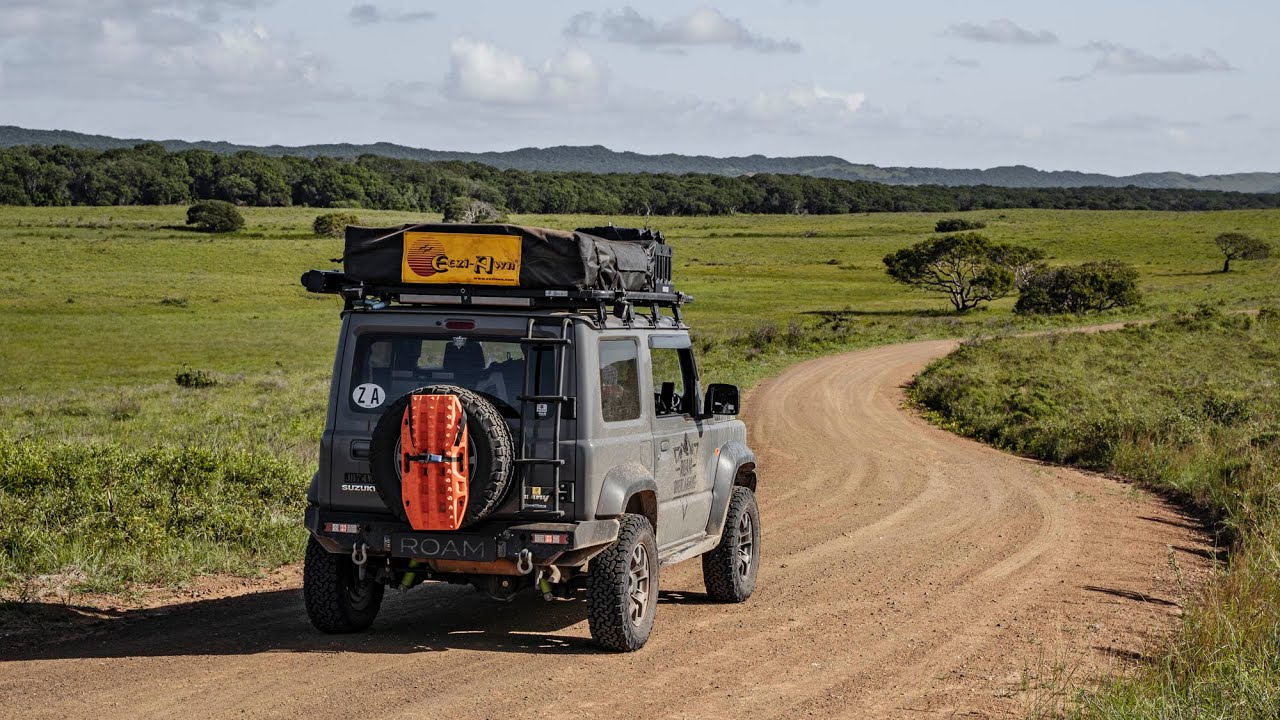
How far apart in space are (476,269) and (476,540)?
1710mm

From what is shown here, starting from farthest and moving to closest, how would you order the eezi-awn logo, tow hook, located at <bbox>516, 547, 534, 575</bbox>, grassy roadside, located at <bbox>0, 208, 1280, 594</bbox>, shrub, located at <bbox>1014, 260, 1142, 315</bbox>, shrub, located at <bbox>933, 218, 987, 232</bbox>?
1. shrub, located at <bbox>933, 218, 987, 232</bbox>
2. shrub, located at <bbox>1014, 260, 1142, 315</bbox>
3. grassy roadside, located at <bbox>0, 208, 1280, 594</bbox>
4. the eezi-awn logo
5. tow hook, located at <bbox>516, 547, 534, 575</bbox>

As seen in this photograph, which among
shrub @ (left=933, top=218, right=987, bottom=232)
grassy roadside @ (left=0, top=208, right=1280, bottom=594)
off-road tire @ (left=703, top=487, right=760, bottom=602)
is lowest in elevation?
grassy roadside @ (left=0, top=208, right=1280, bottom=594)

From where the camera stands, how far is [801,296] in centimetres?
7838

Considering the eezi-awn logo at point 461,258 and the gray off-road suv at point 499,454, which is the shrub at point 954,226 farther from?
the eezi-awn logo at point 461,258

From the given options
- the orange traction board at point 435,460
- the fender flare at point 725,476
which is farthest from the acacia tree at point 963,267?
the orange traction board at point 435,460

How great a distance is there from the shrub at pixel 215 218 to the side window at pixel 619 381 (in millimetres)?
104133

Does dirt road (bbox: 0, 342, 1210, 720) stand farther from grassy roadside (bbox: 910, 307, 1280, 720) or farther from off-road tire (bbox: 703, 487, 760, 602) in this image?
grassy roadside (bbox: 910, 307, 1280, 720)

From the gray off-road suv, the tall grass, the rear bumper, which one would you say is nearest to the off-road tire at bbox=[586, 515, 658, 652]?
the gray off-road suv

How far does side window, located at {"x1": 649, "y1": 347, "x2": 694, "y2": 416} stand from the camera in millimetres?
9578

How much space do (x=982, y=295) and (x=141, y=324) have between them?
42.1 metres

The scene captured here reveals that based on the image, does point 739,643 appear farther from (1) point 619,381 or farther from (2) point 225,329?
(2) point 225,329

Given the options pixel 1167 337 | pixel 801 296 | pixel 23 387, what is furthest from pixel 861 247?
pixel 23 387

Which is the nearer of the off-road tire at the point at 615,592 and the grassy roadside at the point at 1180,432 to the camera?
the grassy roadside at the point at 1180,432

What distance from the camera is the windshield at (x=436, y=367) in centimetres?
826
